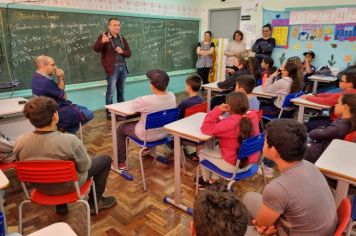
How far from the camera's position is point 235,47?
20.8 feet

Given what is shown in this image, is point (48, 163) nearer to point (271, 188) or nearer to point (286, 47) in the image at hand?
point (271, 188)

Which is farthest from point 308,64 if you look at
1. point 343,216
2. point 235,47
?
point 343,216

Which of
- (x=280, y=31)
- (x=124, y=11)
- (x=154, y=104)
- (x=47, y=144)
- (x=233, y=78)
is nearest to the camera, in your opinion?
(x=47, y=144)

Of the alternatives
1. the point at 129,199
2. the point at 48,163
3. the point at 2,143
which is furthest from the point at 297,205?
the point at 2,143

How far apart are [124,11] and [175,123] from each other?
12.0ft

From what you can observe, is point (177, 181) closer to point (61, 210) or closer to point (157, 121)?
point (157, 121)

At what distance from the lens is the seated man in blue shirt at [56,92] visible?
9.83 feet

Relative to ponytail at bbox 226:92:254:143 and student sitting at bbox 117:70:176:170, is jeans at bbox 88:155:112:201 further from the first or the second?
ponytail at bbox 226:92:254:143

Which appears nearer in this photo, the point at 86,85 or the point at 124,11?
the point at 86,85

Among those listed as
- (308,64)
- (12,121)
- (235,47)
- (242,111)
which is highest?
(235,47)

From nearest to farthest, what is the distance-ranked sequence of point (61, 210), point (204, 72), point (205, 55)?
point (61, 210) < point (205, 55) < point (204, 72)

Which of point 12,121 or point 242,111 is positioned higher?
point 242,111

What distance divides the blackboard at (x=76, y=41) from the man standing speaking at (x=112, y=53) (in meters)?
0.36

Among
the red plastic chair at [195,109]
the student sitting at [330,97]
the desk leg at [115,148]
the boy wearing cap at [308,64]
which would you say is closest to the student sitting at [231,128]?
the red plastic chair at [195,109]
